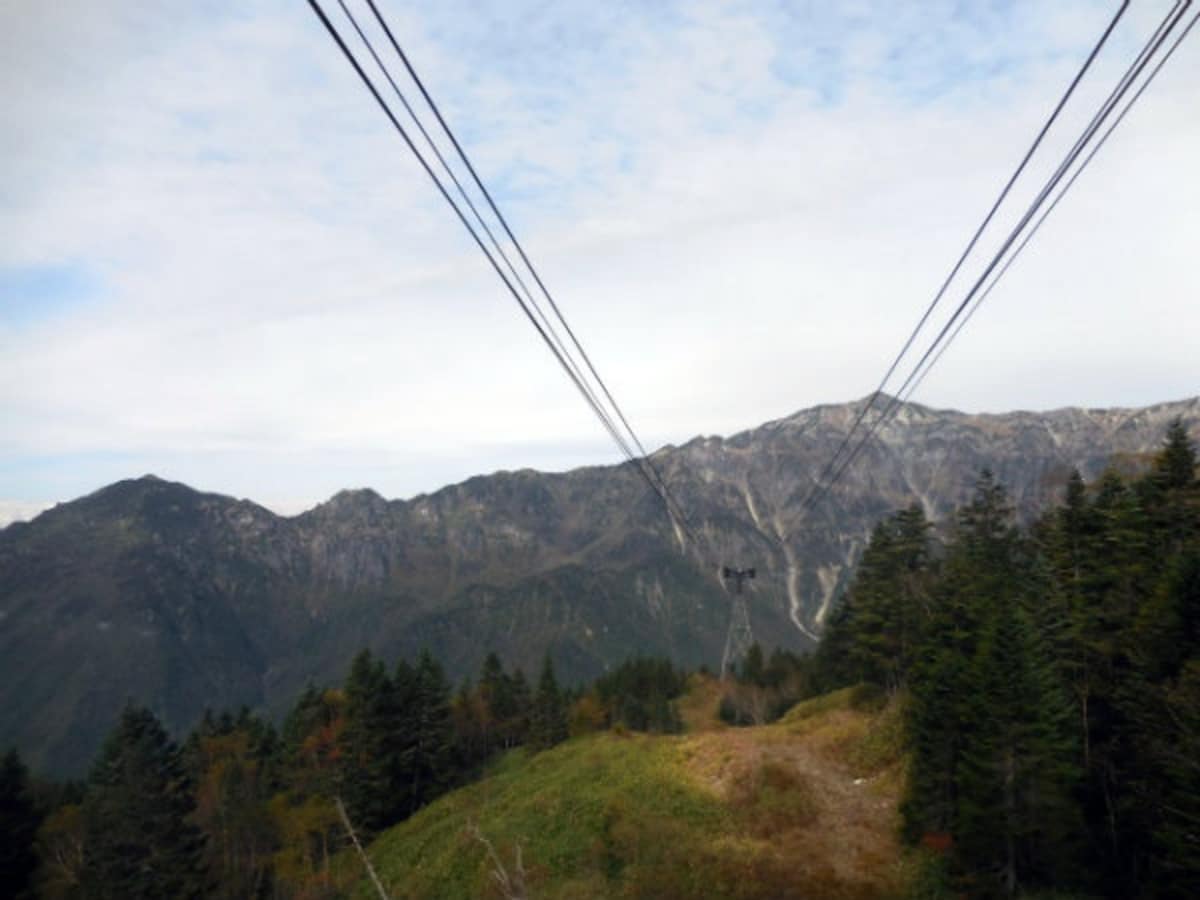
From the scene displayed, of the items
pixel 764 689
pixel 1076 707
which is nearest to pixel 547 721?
pixel 764 689

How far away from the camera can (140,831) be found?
4809 centimetres

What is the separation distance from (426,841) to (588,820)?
14041mm

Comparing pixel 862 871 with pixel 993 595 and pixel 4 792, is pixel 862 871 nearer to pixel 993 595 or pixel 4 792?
pixel 993 595

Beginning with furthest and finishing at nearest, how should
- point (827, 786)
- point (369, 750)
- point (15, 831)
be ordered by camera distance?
point (369, 750) < point (15, 831) < point (827, 786)

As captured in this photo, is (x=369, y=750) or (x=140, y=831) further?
(x=369, y=750)

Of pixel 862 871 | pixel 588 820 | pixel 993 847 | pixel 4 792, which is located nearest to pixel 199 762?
pixel 4 792

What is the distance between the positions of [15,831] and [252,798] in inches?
611

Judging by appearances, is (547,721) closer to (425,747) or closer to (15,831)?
(425,747)

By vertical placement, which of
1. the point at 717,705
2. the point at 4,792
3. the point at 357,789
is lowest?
the point at 717,705

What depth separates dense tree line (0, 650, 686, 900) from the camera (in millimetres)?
47906

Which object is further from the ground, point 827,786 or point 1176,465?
point 1176,465

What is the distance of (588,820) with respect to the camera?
37.3m

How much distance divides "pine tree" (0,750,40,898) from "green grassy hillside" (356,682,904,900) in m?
25.0

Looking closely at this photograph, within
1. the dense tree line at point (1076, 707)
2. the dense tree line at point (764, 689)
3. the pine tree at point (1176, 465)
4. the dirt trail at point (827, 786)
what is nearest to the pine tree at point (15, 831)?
the dirt trail at point (827, 786)
